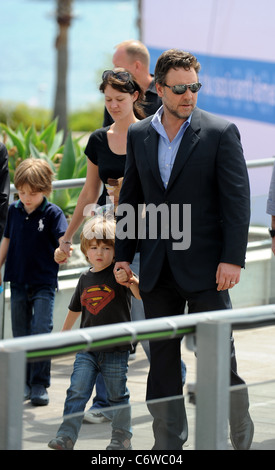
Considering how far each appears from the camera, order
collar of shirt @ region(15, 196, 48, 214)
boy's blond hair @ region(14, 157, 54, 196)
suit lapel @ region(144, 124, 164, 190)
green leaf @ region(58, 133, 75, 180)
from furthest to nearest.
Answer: green leaf @ region(58, 133, 75, 180) → collar of shirt @ region(15, 196, 48, 214) → boy's blond hair @ region(14, 157, 54, 196) → suit lapel @ region(144, 124, 164, 190)

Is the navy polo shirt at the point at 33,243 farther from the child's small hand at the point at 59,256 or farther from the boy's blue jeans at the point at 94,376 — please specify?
the boy's blue jeans at the point at 94,376

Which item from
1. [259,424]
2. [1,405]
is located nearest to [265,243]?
[259,424]

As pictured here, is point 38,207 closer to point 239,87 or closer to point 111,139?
point 111,139

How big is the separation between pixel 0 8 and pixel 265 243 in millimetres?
147160

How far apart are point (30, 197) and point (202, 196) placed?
72.1 inches

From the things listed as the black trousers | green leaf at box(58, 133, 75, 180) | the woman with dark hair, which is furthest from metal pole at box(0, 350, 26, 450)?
green leaf at box(58, 133, 75, 180)

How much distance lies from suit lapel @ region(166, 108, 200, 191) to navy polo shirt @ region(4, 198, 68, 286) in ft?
5.74

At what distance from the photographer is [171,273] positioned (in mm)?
4363

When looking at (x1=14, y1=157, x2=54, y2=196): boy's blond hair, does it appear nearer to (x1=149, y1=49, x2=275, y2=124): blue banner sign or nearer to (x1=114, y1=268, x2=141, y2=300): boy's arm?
(x1=114, y1=268, x2=141, y2=300): boy's arm

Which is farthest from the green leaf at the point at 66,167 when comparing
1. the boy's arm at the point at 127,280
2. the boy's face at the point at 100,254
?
the boy's arm at the point at 127,280

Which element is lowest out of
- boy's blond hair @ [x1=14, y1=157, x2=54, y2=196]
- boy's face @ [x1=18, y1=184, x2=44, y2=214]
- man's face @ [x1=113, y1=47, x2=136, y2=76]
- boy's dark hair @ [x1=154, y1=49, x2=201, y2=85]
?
boy's face @ [x1=18, y1=184, x2=44, y2=214]

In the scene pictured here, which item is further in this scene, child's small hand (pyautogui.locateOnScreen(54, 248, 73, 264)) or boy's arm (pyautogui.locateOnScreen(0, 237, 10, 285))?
boy's arm (pyautogui.locateOnScreen(0, 237, 10, 285))

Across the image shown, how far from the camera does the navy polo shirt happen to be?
5875 millimetres

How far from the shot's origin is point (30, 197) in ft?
19.2
